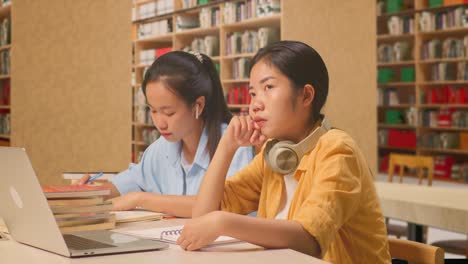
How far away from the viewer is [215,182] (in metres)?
1.93

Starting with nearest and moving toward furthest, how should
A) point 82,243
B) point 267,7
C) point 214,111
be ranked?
point 82,243 < point 214,111 < point 267,7

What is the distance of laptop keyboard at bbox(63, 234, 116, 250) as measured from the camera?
1.46 m

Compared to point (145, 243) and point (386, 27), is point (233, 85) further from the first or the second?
point (145, 243)

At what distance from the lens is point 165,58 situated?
2.51 m

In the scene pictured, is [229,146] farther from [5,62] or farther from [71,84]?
[5,62]

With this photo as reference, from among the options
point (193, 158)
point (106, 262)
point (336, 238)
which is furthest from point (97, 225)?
point (193, 158)

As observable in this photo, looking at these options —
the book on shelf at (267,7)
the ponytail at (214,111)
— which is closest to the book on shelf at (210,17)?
the book on shelf at (267,7)

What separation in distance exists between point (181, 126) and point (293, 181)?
667 millimetres

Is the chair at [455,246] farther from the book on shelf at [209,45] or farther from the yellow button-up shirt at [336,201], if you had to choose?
the book on shelf at [209,45]

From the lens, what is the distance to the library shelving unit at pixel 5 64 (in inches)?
274

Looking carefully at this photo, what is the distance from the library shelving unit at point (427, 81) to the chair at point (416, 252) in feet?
27.5

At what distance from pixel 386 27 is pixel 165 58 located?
373 inches

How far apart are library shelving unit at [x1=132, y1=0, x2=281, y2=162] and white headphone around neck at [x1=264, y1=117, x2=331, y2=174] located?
17.1 ft

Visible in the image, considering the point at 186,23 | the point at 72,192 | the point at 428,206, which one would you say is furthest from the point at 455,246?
the point at 186,23
